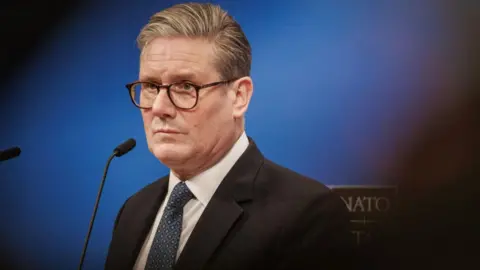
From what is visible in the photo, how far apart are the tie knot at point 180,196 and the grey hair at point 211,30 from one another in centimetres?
34

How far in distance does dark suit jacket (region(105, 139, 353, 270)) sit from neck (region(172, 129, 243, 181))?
0.05 m

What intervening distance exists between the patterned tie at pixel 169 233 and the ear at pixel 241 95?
0.88ft

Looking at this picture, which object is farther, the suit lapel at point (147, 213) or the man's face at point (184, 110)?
the suit lapel at point (147, 213)

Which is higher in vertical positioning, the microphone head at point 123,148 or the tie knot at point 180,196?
the microphone head at point 123,148

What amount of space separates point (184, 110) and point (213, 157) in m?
0.16

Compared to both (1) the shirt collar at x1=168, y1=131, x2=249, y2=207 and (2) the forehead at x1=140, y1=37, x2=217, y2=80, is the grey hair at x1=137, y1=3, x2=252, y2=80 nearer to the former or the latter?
(2) the forehead at x1=140, y1=37, x2=217, y2=80

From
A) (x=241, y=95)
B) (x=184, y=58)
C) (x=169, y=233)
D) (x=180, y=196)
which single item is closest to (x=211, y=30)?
(x=184, y=58)

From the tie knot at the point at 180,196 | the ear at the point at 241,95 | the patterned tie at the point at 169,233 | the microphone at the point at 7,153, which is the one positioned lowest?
the patterned tie at the point at 169,233

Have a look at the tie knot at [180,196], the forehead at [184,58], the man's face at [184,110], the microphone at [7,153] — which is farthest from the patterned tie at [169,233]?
the microphone at [7,153]

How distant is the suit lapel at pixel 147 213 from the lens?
6.46 feet

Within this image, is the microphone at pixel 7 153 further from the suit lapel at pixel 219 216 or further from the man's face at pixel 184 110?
the suit lapel at pixel 219 216

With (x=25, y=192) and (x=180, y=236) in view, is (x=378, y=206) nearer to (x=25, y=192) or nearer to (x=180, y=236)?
(x=180, y=236)

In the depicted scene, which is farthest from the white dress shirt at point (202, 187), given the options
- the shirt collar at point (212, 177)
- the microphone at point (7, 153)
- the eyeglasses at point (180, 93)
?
the microphone at point (7, 153)

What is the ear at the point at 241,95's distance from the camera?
1.91 metres
